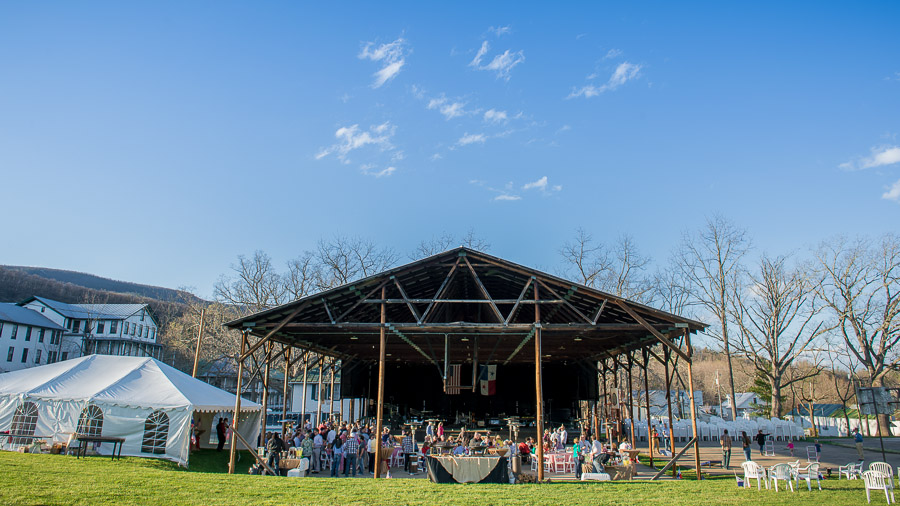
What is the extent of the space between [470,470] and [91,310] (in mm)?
58062

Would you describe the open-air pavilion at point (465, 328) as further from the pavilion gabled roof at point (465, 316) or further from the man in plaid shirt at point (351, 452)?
the man in plaid shirt at point (351, 452)

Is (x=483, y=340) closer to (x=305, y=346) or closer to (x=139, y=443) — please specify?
(x=305, y=346)

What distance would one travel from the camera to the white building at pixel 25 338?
1686 inches

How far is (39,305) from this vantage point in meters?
52.2

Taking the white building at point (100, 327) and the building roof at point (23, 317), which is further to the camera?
the white building at point (100, 327)

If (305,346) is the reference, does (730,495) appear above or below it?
below

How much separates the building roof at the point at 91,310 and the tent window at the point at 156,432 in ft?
147

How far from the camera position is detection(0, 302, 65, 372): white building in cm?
4281

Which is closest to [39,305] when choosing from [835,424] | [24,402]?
[24,402]

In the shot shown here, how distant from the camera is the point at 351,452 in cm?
1370

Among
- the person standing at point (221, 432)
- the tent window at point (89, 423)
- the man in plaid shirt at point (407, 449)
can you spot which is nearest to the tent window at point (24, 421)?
the tent window at point (89, 423)

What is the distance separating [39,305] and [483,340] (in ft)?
176

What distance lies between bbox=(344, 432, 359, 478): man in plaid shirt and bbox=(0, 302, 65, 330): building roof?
144 ft

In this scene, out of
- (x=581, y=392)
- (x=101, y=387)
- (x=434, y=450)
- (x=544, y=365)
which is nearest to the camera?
(x=434, y=450)
